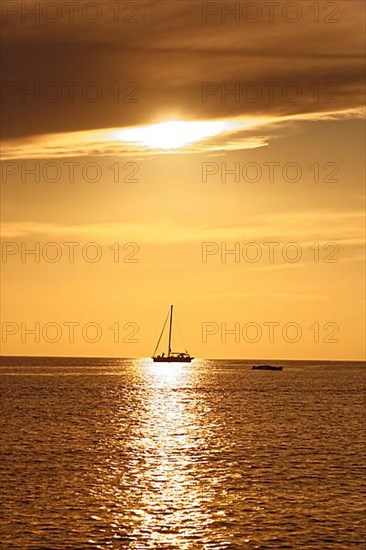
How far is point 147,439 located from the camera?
112750 mm

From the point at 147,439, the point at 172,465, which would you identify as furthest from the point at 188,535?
the point at 147,439

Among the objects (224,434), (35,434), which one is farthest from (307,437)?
(35,434)

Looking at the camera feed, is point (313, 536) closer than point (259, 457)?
Yes

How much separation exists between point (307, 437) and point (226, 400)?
83938 mm

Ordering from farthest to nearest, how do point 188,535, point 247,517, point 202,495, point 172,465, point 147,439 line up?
point 147,439 < point 172,465 < point 202,495 < point 247,517 < point 188,535

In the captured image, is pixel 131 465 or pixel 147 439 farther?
pixel 147 439

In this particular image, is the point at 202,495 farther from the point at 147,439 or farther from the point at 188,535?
the point at 147,439

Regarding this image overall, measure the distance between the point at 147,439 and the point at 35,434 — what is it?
13069 millimetres

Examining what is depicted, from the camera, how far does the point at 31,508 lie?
208 ft

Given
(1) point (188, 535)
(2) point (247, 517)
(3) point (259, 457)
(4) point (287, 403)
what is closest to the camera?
(1) point (188, 535)

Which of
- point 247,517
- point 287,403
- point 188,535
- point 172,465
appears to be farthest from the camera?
point 287,403

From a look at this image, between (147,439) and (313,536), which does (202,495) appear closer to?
(313,536)

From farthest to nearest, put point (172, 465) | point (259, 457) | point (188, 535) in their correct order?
point (259, 457), point (172, 465), point (188, 535)

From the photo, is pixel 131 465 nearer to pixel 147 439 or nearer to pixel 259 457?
pixel 259 457
